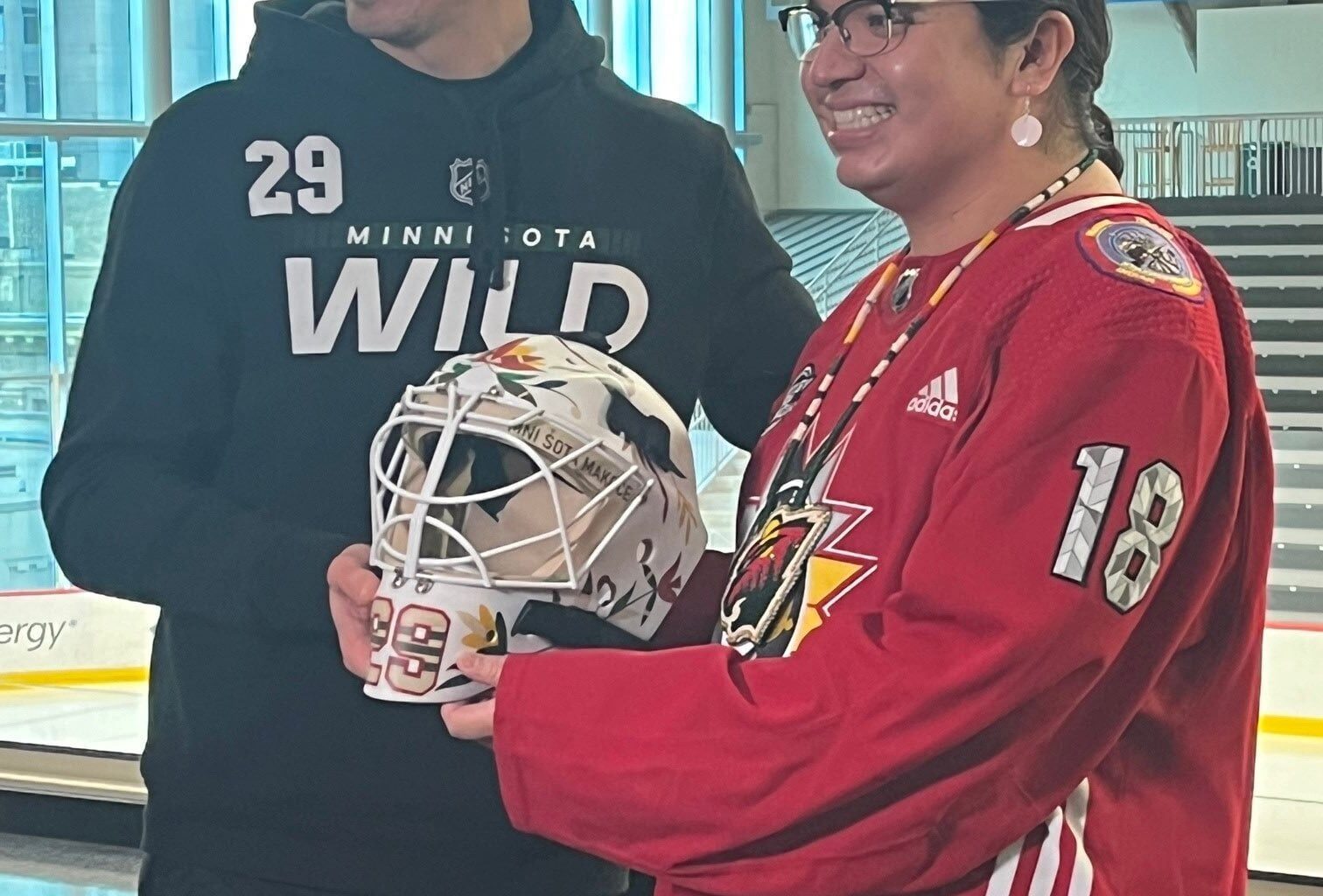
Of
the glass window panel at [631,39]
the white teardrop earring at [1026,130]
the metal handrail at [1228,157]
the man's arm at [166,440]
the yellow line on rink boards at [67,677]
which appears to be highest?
the white teardrop earring at [1026,130]

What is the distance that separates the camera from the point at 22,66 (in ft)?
22.2

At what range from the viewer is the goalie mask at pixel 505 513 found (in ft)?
3.57

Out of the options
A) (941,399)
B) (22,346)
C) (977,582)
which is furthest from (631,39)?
(977,582)

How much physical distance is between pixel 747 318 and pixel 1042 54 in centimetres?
52

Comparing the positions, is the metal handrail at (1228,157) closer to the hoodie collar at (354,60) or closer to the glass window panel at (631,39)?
the glass window panel at (631,39)

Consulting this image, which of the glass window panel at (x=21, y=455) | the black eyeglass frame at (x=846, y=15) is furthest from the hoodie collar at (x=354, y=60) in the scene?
the glass window panel at (x=21, y=455)

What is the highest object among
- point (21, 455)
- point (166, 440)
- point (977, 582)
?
point (977, 582)

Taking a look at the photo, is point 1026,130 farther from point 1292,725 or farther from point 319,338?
point 1292,725

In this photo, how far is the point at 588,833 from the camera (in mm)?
1023

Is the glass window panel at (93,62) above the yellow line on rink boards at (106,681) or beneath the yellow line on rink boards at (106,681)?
above

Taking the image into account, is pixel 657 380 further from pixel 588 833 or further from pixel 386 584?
pixel 588 833

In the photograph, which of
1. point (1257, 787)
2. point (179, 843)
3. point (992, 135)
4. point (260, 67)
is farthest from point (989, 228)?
point (1257, 787)

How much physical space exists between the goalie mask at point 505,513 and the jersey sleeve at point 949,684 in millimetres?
76

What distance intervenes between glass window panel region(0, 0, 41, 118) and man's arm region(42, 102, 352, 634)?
5.77 m
